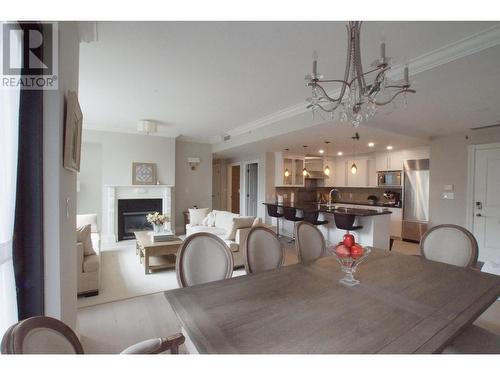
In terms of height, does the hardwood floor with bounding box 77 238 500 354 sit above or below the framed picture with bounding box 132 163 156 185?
below

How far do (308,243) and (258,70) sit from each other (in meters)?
1.93

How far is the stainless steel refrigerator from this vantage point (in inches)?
213

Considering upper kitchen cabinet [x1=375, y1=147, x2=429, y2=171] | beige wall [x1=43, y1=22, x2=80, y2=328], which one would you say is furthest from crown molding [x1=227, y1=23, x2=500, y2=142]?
upper kitchen cabinet [x1=375, y1=147, x2=429, y2=171]

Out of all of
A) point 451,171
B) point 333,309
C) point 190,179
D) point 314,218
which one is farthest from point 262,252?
point 190,179

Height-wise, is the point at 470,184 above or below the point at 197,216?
above

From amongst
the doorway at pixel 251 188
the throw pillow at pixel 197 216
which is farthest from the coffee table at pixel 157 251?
the doorway at pixel 251 188

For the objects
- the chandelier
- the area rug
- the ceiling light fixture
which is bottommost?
the area rug

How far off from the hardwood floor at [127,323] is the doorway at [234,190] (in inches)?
231

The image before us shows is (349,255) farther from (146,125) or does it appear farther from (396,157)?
(396,157)

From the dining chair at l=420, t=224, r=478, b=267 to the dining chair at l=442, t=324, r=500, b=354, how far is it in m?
0.78

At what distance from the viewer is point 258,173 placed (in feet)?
22.6

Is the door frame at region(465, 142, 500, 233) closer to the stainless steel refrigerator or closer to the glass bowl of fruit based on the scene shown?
the stainless steel refrigerator

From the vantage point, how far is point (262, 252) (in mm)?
2049

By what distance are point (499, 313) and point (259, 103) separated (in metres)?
3.81
